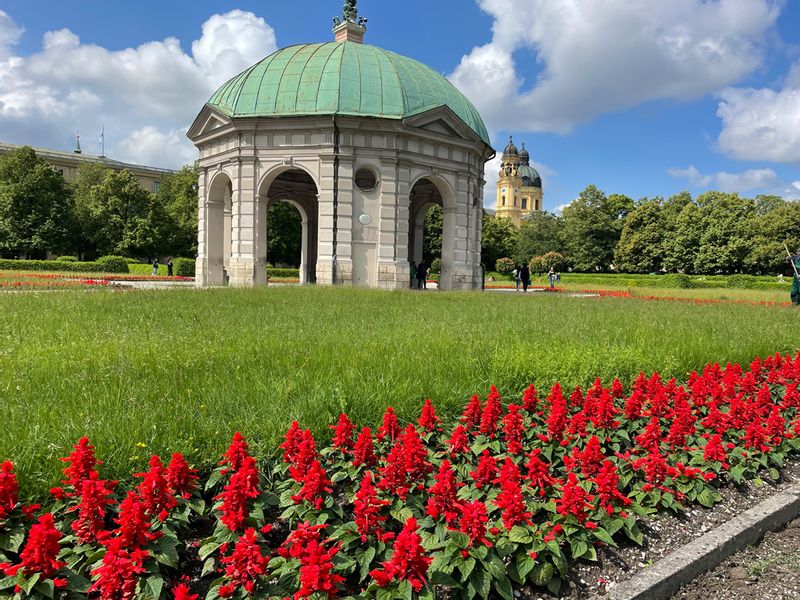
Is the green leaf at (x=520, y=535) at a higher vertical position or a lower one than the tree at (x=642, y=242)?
lower

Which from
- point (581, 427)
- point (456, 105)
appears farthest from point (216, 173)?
point (581, 427)

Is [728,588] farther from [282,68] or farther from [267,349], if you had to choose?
[282,68]

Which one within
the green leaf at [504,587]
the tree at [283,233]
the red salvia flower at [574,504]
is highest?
the tree at [283,233]

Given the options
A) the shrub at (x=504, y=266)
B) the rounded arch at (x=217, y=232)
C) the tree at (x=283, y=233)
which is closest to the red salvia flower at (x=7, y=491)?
the rounded arch at (x=217, y=232)

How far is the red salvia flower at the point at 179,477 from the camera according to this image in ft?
10.3

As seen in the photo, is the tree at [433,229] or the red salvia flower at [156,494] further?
the tree at [433,229]

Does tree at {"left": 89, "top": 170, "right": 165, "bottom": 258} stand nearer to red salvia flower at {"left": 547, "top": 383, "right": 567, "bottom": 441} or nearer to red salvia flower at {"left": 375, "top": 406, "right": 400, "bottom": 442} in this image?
red salvia flower at {"left": 375, "top": 406, "right": 400, "bottom": 442}

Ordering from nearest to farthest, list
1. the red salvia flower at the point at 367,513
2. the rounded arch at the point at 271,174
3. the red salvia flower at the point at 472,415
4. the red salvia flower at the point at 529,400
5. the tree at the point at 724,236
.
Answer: the red salvia flower at the point at 367,513 → the red salvia flower at the point at 472,415 → the red salvia flower at the point at 529,400 → the rounded arch at the point at 271,174 → the tree at the point at 724,236

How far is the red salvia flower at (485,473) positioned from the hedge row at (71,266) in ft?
134

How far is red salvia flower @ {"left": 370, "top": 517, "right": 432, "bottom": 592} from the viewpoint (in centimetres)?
247

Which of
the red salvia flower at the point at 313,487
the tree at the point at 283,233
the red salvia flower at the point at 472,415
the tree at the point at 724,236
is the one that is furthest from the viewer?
the tree at the point at 724,236

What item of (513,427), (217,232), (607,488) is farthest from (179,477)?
(217,232)

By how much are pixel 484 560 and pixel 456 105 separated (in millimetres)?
26241

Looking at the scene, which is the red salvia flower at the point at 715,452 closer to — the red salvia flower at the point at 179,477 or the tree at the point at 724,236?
the red salvia flower at the point at 179,477
